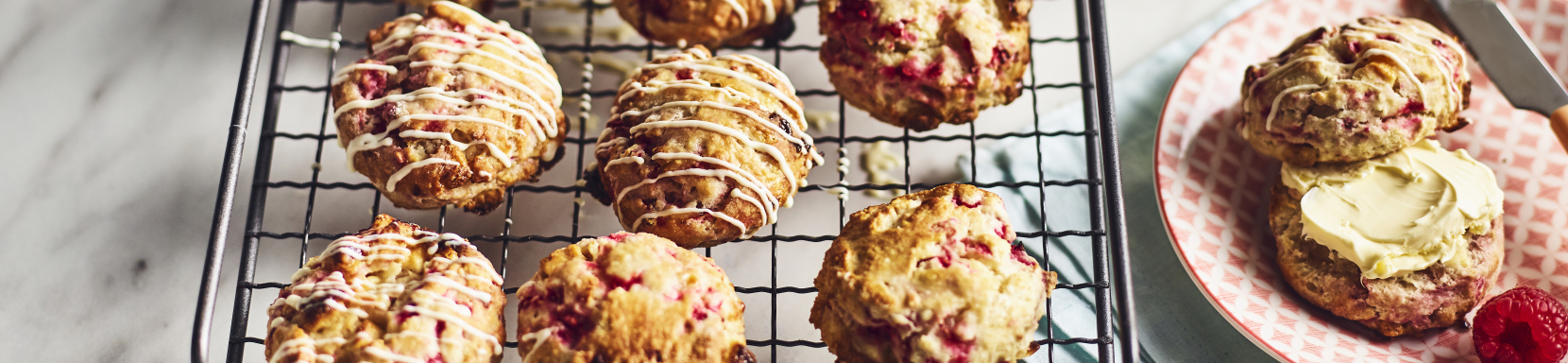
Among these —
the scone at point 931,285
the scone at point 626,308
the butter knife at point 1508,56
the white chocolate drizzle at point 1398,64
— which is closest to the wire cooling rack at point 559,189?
the scone at point 931,285

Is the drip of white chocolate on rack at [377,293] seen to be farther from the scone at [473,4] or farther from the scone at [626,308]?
the scone at [473,4]

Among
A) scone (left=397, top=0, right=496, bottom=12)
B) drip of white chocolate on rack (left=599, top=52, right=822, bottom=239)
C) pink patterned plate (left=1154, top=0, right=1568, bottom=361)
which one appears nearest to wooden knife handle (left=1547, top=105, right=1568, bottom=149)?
pink patterned plate (left=1154, top=0, right=1568, bottom=361)

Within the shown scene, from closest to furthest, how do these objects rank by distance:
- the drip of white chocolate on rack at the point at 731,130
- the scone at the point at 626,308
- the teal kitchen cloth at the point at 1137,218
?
the scone at the point at 626,308, the drip of white chocolate on rack at the point at 731,130, the teal kitchen cloth at the point at 1137,218

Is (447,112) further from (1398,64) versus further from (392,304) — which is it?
(1398,64)

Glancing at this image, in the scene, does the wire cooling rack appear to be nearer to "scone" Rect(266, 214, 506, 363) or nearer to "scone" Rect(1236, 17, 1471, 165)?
"scone" Rect(266, 214, 506, 363)

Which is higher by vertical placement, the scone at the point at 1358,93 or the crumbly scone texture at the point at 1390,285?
the scone at the point at 1358,93

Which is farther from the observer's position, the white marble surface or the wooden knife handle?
the white marble surface
